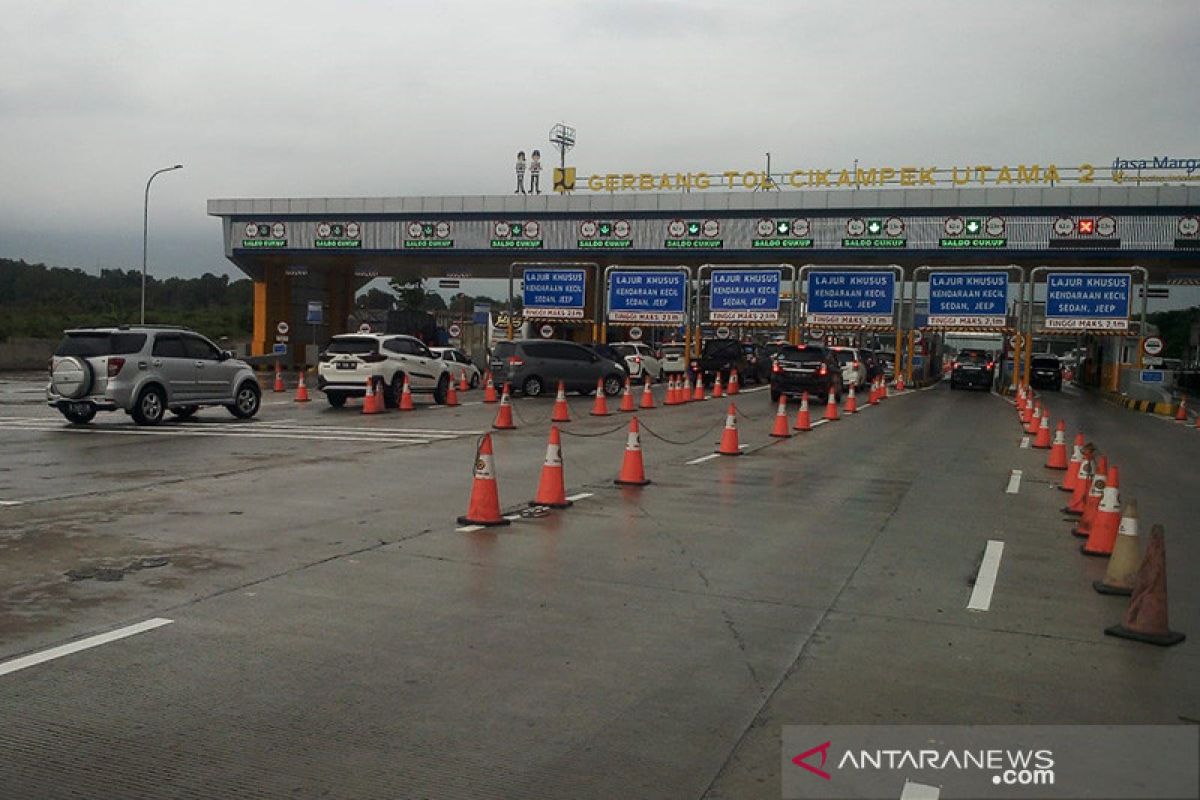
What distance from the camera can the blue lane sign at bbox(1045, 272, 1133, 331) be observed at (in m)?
42.3

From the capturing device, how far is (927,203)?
45094mm

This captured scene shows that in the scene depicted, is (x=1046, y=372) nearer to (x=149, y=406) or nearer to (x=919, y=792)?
(x=149, y=406)

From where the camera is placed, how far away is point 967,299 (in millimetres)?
45438

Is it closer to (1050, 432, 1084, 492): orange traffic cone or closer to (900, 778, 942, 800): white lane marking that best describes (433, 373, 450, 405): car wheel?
(1050, 432, 1084, 492): orange traffic cone

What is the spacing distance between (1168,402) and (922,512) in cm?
2996

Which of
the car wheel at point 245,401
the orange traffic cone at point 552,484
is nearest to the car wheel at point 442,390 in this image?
the car wheel at point 245,401

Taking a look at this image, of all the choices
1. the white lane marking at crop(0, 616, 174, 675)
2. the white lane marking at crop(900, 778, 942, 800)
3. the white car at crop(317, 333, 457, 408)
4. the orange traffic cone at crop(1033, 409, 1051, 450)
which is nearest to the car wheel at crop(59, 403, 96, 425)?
the white car at crop(317, 333, 457, 408)

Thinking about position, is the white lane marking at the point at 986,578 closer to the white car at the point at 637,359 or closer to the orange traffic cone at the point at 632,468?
the orange traffic cone at the point at 632,468

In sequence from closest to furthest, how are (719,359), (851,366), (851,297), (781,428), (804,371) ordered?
(781,428), (804,371), (851,366), (719,359), (851,297)

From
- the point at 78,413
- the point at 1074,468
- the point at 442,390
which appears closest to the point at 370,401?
the point at 442,390

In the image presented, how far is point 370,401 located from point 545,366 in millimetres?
8070

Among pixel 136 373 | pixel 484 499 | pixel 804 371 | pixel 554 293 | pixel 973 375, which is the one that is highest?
pixel 554 293

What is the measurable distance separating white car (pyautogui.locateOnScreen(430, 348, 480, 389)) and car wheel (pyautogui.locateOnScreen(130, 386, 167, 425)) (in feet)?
39.0

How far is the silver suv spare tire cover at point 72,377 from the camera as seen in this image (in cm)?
1933
